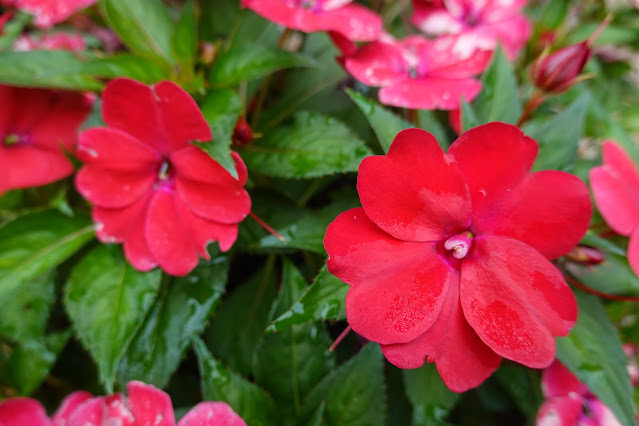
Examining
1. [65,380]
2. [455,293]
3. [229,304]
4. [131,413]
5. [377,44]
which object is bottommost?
[65,380]

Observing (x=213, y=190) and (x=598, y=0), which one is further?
(x=598, y=0)

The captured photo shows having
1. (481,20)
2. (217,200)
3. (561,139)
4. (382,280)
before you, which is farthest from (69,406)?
(481,20)

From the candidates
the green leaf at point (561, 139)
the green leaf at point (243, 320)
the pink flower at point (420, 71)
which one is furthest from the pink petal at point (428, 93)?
the green leaf at point (243, 320)

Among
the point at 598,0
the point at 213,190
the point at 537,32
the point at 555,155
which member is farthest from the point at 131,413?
the point at 598,0

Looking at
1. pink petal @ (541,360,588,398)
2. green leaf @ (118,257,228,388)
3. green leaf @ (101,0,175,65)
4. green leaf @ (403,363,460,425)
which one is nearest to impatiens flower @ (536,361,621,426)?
pink petal @ (541,360,588,398)

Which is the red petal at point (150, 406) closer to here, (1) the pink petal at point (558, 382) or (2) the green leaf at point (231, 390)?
(2) the green leaf at point (231, 390)

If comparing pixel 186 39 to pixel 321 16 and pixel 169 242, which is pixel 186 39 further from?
pixel 169 242

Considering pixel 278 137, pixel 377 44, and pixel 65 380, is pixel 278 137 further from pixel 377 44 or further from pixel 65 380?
pixel 65 380
